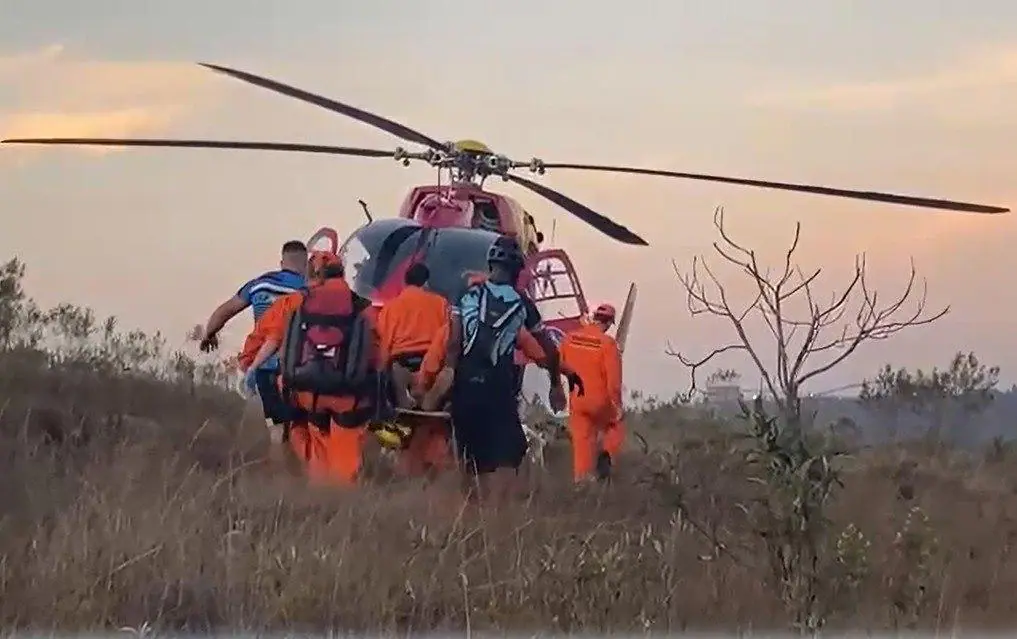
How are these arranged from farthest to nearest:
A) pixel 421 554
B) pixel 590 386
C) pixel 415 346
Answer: pixel 590 386 → pixel 415 346 → pixel 421 554

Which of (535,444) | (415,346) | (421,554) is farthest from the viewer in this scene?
(535,444)

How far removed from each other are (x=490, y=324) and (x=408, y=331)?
0.60 meters

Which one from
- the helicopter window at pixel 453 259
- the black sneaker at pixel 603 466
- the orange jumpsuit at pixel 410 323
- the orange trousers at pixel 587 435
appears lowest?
the black sneaker at pixel 603 466

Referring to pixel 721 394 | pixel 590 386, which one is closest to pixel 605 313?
pixel 590 386

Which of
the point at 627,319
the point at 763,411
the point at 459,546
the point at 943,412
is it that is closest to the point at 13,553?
the point at 459,546

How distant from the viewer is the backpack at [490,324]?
9.24m

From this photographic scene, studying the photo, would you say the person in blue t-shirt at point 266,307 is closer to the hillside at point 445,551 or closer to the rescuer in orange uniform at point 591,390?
the hillside at point 445,551

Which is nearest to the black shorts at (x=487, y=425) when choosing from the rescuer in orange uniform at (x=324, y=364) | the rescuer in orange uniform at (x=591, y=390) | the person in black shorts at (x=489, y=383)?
the person in black shorts at (x=489, y=383)

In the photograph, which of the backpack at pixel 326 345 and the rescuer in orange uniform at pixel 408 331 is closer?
the backpack at pixel 326 345

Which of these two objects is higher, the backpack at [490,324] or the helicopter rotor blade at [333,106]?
the helicopter rotor blade at [333,106]

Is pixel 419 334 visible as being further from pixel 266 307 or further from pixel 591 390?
pixel 591 390

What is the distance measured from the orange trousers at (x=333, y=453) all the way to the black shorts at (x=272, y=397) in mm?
124

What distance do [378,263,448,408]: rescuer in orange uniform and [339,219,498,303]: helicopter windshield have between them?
0.46 m

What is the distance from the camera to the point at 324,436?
9211 millimetres
